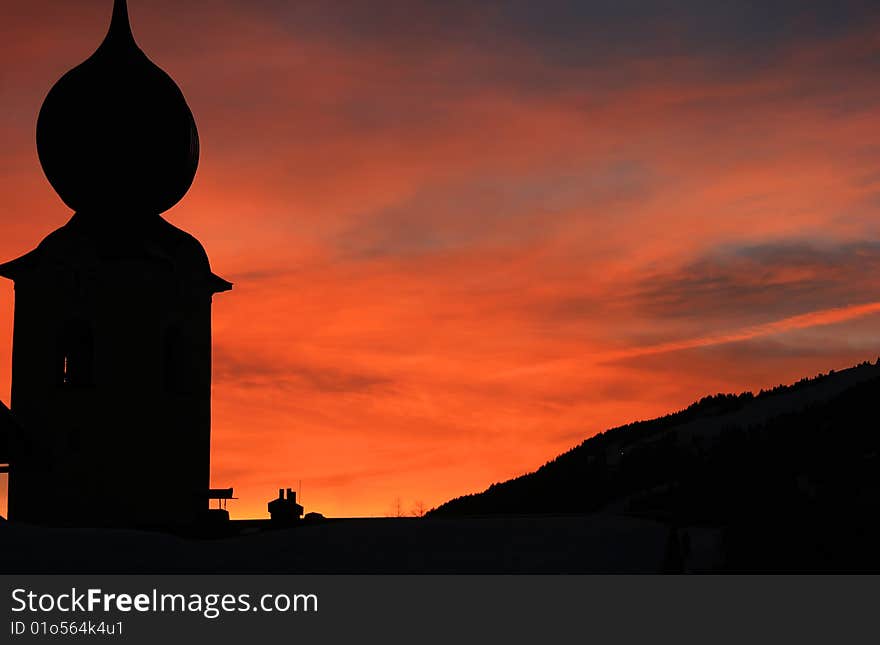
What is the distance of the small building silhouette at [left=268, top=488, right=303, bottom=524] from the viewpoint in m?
36.9

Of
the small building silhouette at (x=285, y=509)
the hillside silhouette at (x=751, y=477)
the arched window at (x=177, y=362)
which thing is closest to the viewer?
the hillside silhouette at (x=751, y=477)

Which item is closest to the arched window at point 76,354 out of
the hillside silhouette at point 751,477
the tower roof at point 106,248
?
the tower roof at point 106,248

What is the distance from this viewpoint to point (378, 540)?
2983 centimetres

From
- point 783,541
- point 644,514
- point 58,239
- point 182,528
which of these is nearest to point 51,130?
point 58,239

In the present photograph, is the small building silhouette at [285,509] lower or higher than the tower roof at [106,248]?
lower

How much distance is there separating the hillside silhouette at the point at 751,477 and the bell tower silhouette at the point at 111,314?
1058cm

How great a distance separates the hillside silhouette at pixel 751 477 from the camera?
26.1 meters

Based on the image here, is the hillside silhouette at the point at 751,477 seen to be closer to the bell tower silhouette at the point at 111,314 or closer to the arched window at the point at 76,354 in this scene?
the bell tower silhouette at the point at 111,314

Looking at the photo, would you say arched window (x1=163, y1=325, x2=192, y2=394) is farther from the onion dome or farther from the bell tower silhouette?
the onion dome

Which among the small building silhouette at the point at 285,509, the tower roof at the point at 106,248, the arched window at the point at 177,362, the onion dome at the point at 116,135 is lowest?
the small building silhouette at the point at 285,509

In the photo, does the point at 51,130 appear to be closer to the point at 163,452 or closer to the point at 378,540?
the point at 163,452

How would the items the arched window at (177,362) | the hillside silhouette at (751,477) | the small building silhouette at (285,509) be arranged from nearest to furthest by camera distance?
the hillside silhouette at (751,477)
the small building silhouette at (285,509)
the arched window at (177,362)

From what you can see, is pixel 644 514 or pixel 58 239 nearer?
pixel 644 514
